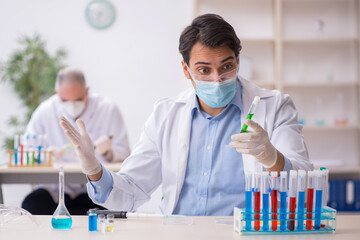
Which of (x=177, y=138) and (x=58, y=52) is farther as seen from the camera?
(x=58, y=52)

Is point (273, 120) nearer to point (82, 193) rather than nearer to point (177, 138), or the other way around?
point (177, 138)

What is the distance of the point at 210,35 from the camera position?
80.0 inches

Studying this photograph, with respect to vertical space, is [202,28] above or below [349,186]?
above

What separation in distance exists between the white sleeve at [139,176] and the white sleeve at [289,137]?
51 centimetres

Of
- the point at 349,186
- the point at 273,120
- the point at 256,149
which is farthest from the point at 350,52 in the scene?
the point at 256,149

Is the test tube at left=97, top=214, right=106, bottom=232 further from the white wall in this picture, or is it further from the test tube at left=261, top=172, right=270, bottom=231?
the white wall

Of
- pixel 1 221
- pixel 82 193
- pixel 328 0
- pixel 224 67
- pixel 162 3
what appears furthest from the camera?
pixel 162 3

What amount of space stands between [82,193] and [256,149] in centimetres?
200

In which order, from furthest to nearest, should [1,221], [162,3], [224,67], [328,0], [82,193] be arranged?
[162,3]
[328,0]
[82,193]
[224,67]
[1,221]

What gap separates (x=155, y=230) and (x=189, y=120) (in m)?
0.71

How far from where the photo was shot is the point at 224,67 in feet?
6.75

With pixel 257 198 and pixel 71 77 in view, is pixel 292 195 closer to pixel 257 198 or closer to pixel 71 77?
pixel 257 198

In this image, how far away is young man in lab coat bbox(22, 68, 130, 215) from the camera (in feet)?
11.2

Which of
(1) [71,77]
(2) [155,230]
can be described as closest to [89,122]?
(1) [71,77]
